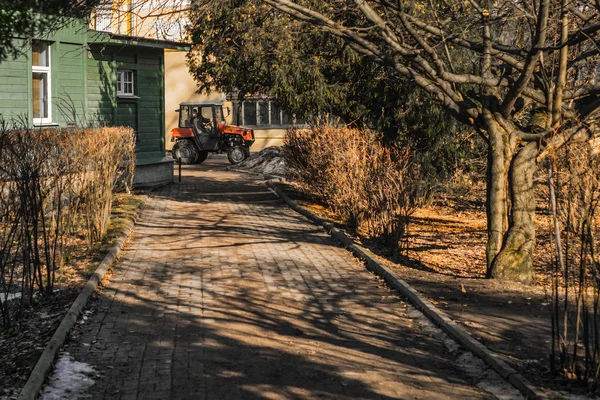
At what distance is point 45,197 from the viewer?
36.0ft

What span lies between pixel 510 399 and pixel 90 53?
66.7 ft

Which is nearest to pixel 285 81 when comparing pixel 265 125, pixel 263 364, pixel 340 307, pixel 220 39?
pixel 220 39

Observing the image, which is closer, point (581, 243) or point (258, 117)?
point (581, 243)

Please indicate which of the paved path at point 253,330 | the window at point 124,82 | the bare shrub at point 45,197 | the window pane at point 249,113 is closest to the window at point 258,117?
the window pane at point 249,113

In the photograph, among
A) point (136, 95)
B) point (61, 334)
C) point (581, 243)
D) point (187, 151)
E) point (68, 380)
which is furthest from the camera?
point (187, 151)

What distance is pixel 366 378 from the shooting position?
7281 mm

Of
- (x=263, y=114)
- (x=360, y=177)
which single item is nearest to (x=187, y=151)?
(x=263, y=114)

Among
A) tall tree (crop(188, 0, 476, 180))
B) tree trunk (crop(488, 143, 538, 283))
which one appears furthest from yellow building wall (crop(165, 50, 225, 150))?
tree trunk (crop(488, 143, 538, 283))

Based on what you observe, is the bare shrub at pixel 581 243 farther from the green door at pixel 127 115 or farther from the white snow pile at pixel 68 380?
the green door at pixel 127 115

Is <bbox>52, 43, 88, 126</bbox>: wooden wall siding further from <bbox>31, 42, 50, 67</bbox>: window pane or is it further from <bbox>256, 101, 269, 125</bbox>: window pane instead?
<bbox>256, 101, 269, 125</bbox>: window pane

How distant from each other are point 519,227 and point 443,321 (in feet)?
10.0

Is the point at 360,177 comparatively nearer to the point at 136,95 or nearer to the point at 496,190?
the point at 496,190

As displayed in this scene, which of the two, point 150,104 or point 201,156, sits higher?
point 150,104

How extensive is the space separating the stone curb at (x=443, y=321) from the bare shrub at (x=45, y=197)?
4.21 metres
